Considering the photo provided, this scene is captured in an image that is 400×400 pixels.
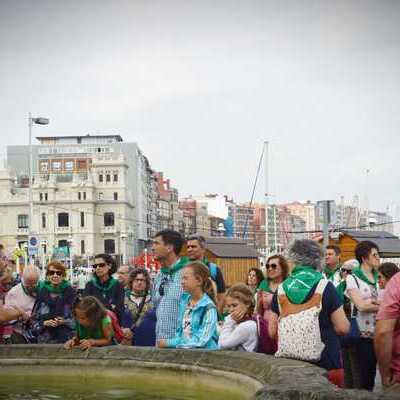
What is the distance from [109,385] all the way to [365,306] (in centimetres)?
216

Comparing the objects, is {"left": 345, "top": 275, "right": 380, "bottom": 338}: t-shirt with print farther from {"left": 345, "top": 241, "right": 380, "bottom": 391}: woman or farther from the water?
the water

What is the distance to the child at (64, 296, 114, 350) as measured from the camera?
6.13 meters

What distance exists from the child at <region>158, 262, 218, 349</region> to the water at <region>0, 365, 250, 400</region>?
445mm

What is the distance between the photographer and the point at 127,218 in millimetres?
124562

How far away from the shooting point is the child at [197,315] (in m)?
5.91

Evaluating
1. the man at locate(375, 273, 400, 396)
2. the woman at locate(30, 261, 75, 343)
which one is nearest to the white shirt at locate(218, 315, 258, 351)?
the man at locate(375, 273, 400, 396)

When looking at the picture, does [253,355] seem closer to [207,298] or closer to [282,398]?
[207,298]

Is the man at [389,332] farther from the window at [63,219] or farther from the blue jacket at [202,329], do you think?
the window at [63,219]

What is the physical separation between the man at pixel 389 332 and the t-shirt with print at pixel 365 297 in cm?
225

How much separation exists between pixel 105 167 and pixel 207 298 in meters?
120

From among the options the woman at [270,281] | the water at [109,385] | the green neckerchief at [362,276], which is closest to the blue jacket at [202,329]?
the water at [109,385]

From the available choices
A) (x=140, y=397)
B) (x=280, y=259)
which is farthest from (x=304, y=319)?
(x=280, y=259)

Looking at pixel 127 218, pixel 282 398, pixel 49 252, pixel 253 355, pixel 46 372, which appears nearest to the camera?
pixel 282 398

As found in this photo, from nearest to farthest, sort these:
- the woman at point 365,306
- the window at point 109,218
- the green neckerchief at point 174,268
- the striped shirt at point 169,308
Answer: the striped shirt at point 169,308
the woman at point 365,306
the green neckerchief at point 174,268
the window at point 109,218
